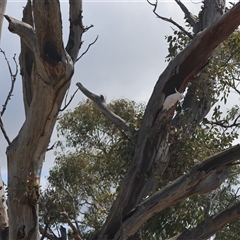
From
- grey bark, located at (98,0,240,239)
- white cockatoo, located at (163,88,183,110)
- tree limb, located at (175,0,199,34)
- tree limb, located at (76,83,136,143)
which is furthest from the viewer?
tree limb, located at (175,0,199,34)

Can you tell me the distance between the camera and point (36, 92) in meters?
3.96

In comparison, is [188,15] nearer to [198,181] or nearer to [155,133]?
[155,133]

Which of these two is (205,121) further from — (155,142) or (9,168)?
(9,168)

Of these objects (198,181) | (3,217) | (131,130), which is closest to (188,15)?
(131,130)

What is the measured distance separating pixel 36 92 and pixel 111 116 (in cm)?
260

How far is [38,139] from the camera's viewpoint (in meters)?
4.17

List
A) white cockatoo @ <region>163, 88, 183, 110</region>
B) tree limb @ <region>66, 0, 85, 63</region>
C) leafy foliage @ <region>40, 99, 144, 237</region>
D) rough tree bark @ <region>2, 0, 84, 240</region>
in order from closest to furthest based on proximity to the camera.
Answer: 1. rough tree bark @ <region>2, 0, 84, 240</region>
2. tree limb @ <region>66, 0, 85, 63</region>
3. white cockatoo @ <region>163, 88, 183, 110</region>
4. leafy foliage @ <region>40, 99, 144, 237</region>


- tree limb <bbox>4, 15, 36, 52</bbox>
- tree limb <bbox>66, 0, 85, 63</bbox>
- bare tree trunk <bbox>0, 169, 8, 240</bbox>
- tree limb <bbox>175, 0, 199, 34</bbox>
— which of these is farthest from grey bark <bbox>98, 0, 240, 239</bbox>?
tree limb <bbox>175, 0, 199, 34</bbox>

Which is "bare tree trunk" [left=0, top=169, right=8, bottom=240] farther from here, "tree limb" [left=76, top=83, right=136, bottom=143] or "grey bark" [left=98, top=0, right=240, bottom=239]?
"tree limb" [left=76, top=83, right=136, bottom=143]

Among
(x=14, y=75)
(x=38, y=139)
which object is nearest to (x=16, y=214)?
(x=38, y=139)

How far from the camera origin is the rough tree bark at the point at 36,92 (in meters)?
3.65

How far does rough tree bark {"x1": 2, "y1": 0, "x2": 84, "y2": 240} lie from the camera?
3.65 metres

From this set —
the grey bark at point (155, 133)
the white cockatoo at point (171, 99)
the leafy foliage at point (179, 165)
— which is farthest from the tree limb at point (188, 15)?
the white cockatoo at point (171, 99)

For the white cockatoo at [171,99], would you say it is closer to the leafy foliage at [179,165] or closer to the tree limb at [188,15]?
the leafy foliage at [179,165]
